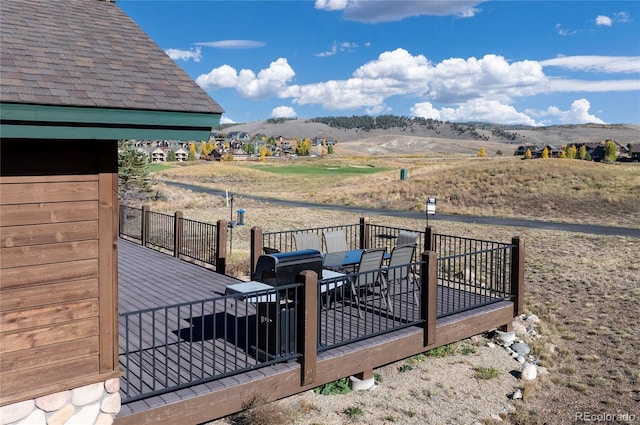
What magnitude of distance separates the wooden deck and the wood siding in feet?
2.00

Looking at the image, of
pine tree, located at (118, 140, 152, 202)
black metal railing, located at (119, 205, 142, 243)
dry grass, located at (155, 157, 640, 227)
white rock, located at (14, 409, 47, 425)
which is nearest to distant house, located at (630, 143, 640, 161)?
dry grass, located at (155, 157, 640, 227)

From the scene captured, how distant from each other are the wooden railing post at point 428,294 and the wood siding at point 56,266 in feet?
14.3

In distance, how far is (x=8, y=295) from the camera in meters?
4.07

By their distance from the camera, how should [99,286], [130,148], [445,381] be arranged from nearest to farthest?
1. [99,286]
2. [445,381]
3. [130,148]

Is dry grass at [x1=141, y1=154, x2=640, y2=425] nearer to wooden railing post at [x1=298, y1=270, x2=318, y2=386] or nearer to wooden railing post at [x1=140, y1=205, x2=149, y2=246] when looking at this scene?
wooden railing post at [x1=298, y1=270, x2=318, y2=386]

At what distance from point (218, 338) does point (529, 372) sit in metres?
4.40

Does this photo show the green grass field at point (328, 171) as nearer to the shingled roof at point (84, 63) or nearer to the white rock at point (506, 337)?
the white rock at point (506, 337)

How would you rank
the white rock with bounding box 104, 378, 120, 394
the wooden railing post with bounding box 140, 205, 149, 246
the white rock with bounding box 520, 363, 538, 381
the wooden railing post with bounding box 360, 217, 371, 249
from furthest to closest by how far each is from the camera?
1. the wooden railing post with bounding box 140, 205, 149, 246
2. the wooden railing post with bounding box 360, 217, 371, 249
3. the white rock with bounding box 520, 363, 538, 381
4. the white rock with bounding box 104, 378, 120, 394

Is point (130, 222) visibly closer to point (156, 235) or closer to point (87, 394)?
point (156, 235)

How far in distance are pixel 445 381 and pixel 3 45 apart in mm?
6498

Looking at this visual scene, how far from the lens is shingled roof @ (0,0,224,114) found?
397 centimetres

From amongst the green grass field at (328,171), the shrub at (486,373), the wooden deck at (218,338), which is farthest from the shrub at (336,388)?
the green grass field at (328,171)

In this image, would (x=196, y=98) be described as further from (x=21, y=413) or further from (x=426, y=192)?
(x=426, y=192)

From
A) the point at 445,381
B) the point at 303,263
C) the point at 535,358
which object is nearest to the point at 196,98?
the point at 303,263
